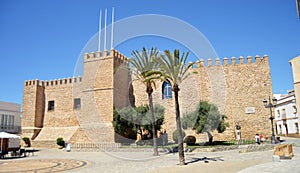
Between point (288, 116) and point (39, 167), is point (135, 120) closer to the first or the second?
point (39, 167)

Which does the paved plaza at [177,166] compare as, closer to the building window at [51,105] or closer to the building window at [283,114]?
the building window at [51,105]

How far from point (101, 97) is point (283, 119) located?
20.3 meters

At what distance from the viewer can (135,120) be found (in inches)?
723

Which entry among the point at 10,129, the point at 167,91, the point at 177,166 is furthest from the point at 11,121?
the point at 177,166

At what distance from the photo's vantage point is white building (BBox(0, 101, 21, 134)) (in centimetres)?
1945

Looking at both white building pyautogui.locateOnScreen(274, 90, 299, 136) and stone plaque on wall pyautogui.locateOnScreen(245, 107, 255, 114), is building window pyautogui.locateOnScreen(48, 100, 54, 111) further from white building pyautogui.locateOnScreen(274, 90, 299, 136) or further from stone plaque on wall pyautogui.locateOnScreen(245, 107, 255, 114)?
white building pyautogui.locateOnScreen(274, 90, 299, 136)

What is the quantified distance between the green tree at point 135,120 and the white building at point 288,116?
1482cm

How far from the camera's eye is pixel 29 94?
78.3 feet

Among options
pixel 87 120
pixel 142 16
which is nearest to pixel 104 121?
pixel 87 120

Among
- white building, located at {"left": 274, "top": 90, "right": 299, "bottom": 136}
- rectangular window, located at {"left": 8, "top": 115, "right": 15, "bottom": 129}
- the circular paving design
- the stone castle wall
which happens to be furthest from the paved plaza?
white building, located at {"left": 274, "top": 90, "right": 299, "bottom": 136}

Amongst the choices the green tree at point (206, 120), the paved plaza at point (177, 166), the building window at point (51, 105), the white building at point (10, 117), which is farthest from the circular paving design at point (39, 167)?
the building window at point (51, 105)

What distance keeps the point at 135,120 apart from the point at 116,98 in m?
3.33

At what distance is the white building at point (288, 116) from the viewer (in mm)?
25906

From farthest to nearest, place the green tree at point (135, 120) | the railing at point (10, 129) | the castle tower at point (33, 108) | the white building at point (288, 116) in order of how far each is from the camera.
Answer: the white building at point (288, 116)
the castle tower at point (33, 108)
the railing at point (10, 129)
the green tree at point (135, 120)
